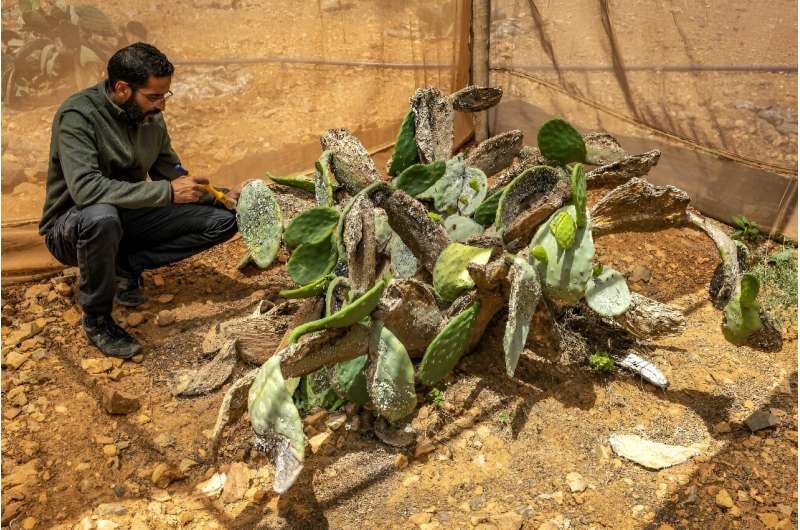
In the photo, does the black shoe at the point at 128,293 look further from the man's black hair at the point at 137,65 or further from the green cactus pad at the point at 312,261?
the green cactus pad at the point at 312,261

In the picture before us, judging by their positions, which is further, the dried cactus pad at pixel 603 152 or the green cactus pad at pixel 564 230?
the dried cactus pad at pixel 603 152

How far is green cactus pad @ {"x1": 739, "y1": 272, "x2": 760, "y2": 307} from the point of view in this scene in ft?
6.75

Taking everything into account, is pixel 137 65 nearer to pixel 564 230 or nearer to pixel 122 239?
pixel 122 239

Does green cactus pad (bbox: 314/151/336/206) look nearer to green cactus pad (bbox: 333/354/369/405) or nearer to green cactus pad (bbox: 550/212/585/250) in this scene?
green cactus pad (bbox: 333/354/369/405)

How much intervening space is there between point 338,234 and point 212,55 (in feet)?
5.65

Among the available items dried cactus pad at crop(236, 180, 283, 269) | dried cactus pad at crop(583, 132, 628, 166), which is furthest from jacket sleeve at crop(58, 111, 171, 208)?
dried cactus pad at crop(583, 132, 628, 166)

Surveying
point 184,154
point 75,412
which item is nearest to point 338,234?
point 75,412

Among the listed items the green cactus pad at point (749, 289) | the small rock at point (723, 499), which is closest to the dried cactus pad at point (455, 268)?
the green cactus pad at point (749, 289)

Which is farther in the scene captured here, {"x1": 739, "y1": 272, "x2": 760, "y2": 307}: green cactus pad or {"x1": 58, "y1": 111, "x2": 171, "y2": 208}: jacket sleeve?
{"x1": 58, "y1": 111, "x2": 171, "y2": 208}: jacket sleeve

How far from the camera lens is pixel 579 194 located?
2111 millimetres

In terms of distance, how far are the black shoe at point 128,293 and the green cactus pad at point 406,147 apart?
4.17 feet

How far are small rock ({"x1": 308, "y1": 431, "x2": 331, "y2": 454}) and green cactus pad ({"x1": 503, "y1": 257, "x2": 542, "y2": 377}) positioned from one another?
0.64m

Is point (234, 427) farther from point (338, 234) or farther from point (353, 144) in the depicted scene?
point (353, 144)

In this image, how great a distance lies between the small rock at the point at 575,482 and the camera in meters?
1.95
